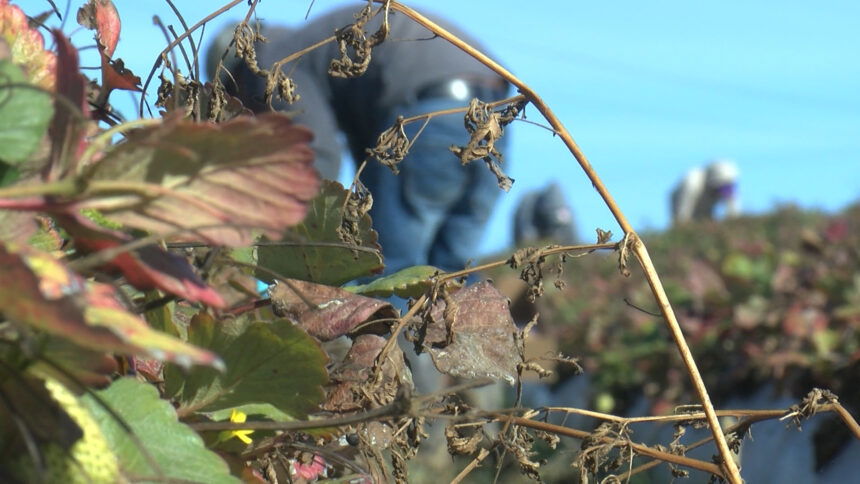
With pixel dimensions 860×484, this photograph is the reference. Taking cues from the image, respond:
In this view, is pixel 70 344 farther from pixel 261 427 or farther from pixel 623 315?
pixel 623 315

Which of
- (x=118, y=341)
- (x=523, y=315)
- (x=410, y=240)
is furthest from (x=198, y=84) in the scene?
(x=523, y=315)

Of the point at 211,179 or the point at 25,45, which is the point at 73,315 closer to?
the point at 211,179

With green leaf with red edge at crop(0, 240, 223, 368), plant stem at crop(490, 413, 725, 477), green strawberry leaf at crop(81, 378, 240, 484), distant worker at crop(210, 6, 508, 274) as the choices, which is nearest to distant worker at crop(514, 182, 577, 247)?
distant worker at crop(210, 6, 508, 274)

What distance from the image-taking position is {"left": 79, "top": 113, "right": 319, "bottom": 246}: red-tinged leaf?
46 centimetres

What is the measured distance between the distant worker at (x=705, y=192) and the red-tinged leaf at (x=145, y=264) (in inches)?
584

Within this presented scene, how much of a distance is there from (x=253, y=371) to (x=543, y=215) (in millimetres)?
15919

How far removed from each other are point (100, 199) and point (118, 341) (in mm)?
112

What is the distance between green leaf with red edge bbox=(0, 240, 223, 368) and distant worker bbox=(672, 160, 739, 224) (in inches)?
587

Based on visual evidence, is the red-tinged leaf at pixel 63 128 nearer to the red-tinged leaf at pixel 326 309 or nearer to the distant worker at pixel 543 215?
the red-tinged leaf at pixel 326 309

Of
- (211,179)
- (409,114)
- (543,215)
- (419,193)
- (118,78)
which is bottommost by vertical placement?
(211,179)

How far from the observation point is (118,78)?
0.74 m

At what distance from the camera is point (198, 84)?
746 mm

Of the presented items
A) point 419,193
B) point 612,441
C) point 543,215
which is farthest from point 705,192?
point 612,441

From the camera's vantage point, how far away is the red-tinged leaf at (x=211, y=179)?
1.52 feet
